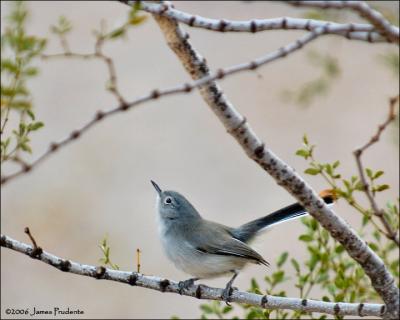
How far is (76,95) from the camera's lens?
9602mm

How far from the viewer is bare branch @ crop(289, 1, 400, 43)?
1.85 meters

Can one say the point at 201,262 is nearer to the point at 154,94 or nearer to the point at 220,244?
the point at 220,244

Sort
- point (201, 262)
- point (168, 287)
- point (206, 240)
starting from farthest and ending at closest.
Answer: point (206, 240), point (201, 262), point (168, 287)

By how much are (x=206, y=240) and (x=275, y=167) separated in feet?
5.77

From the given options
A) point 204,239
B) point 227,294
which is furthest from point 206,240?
point 227,294

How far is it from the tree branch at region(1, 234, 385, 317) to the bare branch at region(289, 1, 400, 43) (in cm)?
95

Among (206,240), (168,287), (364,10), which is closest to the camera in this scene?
(364,10)

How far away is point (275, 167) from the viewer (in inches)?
88.6

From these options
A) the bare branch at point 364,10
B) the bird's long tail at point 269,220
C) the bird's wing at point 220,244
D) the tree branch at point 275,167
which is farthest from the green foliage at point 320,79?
the bare branch at point 364,10

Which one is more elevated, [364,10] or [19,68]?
[19,68]

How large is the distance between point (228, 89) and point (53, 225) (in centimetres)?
299

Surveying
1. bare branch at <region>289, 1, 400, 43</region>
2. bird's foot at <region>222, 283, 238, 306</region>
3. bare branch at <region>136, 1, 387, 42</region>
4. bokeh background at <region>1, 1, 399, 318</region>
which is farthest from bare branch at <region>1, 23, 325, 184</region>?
bokeh background at <region>1, 1, 399, 318</region>

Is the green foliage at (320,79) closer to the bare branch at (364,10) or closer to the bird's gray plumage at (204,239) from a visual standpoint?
the bird's gray plumage at (204,239)

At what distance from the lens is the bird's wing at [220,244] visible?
3697 mm
